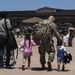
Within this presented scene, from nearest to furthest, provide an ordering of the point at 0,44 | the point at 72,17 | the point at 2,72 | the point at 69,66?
1. the point at 2,72
2. the point at 0,44
3. the point at 69,66
4. the point at 72,17

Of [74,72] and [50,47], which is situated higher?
[50,47]

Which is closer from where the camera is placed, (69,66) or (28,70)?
(28,70)

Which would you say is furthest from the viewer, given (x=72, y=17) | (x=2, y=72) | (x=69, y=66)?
(x=72, y=17)

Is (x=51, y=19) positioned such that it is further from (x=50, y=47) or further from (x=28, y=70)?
(x=28, y=70)

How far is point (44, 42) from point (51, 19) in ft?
2.49

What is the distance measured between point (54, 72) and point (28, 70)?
0.90m

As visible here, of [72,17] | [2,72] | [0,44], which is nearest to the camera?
[2,72]

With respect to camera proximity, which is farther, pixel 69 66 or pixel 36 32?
pixel 69 66

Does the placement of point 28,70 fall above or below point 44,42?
below

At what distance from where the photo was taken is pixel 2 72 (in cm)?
1172

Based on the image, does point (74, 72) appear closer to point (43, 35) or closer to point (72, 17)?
point (43, 35)

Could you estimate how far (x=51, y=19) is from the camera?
1215 cm

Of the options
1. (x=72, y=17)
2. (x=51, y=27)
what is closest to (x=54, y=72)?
(x=51, y=27)

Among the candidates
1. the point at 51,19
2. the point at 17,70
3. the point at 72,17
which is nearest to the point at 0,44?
the point at 17,70
